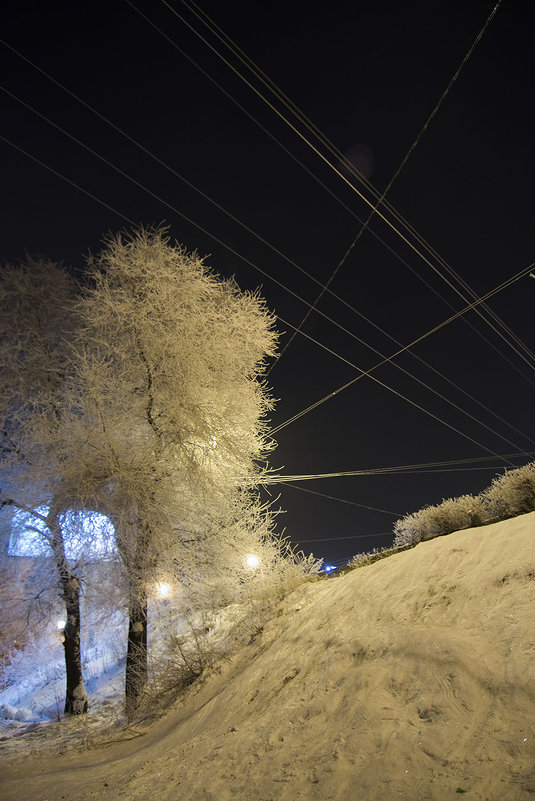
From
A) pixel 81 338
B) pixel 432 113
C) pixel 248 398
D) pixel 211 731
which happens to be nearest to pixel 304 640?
pixel 211 731

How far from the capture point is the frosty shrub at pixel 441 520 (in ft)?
24.3

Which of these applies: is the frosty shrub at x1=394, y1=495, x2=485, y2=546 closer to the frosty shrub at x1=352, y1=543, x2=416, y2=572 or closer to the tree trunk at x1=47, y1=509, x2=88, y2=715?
the frosty shrub at x1=352, y1=543, x2=416, y2=572

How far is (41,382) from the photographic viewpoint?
10766mm

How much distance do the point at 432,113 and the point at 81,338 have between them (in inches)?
345

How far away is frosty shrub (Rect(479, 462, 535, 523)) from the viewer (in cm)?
696

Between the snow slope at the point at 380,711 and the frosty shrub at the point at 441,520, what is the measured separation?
1.18 meters

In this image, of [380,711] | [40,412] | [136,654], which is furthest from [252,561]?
[380,711]

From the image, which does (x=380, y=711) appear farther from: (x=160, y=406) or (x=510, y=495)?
(x=160, y=406)

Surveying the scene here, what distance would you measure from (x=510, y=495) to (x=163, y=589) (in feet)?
24.2

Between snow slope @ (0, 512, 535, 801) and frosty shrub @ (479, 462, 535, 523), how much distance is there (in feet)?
3.62

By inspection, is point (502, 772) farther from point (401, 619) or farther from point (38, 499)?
point (38, 499)

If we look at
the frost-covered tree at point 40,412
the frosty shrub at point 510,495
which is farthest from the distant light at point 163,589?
the frosty shrub at point 510,495

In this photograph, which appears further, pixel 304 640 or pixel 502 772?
pixel 304 640

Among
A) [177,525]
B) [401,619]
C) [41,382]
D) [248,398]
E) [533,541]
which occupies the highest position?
[41,382]
